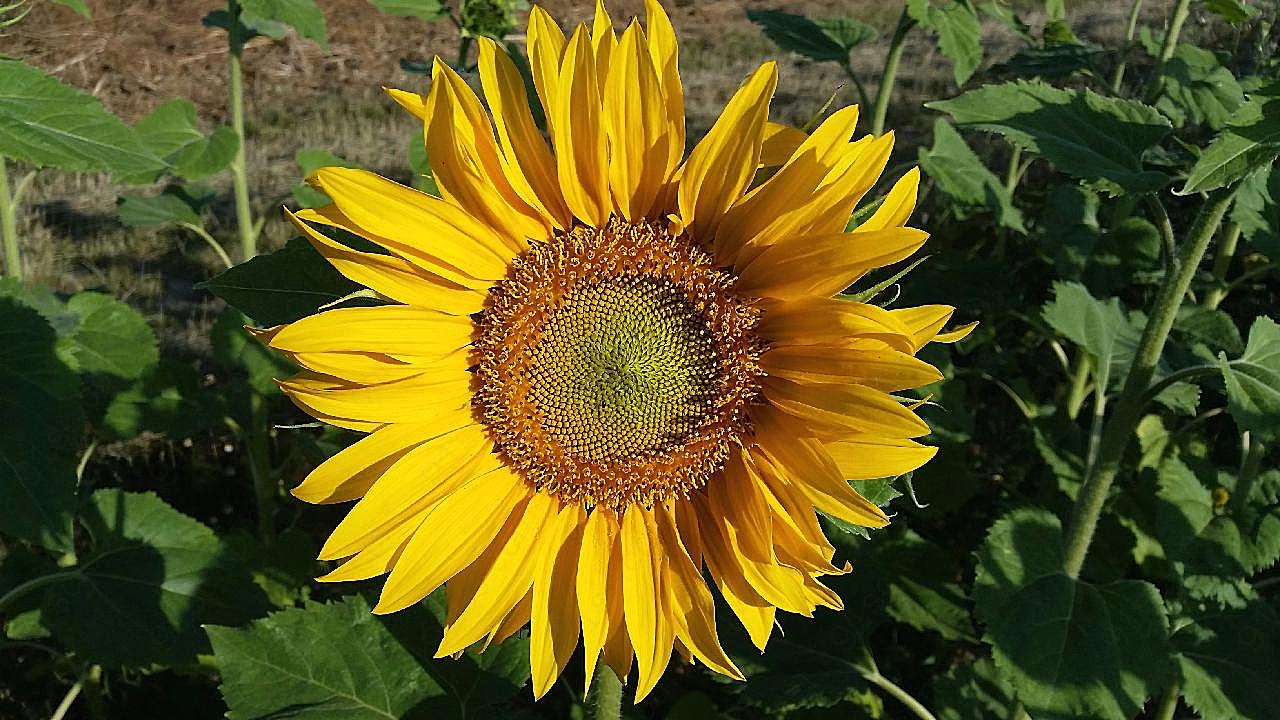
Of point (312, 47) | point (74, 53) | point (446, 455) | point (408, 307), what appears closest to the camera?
point (408, 307)

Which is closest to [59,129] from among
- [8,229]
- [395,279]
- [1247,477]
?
[395,279]

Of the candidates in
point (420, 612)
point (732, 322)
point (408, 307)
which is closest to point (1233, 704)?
point (732, 322)

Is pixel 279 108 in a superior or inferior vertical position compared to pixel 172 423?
inferior

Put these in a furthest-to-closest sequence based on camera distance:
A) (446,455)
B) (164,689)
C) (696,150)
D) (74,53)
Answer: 1. (74,53)
2. (164,689)
3. (446,455)
4. (696,150)

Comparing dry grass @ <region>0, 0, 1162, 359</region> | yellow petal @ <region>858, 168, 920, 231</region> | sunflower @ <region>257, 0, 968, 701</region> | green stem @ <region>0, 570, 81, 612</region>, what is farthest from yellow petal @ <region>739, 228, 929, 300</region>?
dry grass @ <region>0, 0, 1162, 359</region>

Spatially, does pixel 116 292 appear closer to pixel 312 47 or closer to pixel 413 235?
pixel 413 235

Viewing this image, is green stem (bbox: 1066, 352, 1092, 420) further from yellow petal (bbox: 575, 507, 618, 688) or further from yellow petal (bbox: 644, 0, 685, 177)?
yellow petal (bbox: 644, 0, 685, 177)

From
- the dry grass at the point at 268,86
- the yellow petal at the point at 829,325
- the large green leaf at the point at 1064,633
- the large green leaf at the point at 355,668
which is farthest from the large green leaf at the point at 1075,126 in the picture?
the dry grass at the point at 268,86
